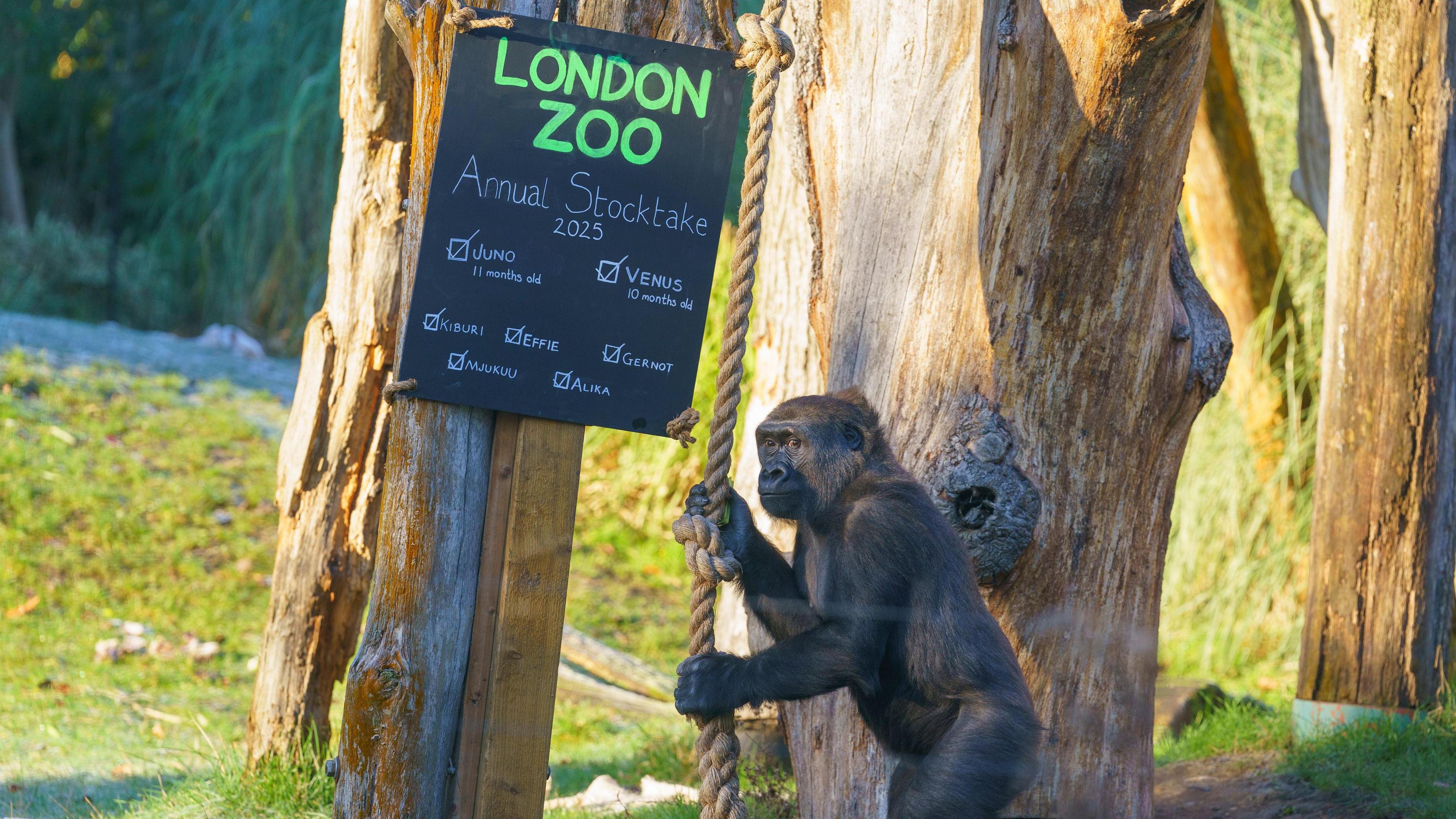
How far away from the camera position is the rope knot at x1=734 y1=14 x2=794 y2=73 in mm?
2547

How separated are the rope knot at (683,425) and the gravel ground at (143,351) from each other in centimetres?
763

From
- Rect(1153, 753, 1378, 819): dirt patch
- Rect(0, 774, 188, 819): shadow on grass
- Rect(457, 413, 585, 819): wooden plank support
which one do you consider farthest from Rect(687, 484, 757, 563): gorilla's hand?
Rect(0, 774, 188, 819): shadow on grass

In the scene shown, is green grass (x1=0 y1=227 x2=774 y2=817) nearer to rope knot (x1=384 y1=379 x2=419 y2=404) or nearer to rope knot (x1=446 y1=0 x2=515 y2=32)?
rope knot (x1=384 y1=379 x2=419 y2=404)

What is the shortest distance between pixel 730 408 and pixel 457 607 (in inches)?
32.8

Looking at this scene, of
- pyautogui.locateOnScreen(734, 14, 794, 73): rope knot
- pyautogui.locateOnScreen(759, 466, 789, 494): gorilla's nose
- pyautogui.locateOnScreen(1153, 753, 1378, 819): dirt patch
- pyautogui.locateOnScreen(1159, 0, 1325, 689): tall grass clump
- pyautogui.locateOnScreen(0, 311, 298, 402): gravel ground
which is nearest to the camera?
pyautogui.locateOnScreen(734, 14, 794, 73): rope knot

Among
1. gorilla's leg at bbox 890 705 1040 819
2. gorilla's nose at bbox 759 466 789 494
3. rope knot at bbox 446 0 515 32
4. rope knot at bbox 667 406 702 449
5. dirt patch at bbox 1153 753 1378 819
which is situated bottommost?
dirt patch at bbox 1153 753 1378 819

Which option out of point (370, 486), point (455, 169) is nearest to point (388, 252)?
point (370, 486)

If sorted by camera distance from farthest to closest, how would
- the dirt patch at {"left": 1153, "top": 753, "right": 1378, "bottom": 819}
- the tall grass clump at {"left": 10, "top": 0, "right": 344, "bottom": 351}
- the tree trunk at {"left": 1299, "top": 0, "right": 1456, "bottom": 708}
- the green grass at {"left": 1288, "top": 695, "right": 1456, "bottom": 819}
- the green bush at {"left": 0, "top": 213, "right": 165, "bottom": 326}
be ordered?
the tall grass clump at {"left": 10, "top": 0, "right": 344, "bottom": 351}, the green bush at {"left": 0, "top": 213, "right": 165, "bottom": 326}, the tree trunk at {"left": 1299, "top": 0, "right": 1456, "bottom": 708}, the dirt patch at {"left": 1153, "top": 753, "right": 1378, "bottom": 819}, the green grass at {"left": 1288, "top": 695, "right": 1456, "bottom": 819}

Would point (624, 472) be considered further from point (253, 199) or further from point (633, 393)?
point (633, 393)

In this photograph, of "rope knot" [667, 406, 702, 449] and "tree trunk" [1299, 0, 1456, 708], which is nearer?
"rope knot" [667, 406, 702, 449]

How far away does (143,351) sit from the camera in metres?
10.2

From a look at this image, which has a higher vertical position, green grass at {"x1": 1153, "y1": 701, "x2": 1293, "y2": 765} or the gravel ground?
the gravel ground

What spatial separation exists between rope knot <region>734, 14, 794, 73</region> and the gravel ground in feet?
25.7

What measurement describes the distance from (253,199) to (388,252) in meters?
9.17
